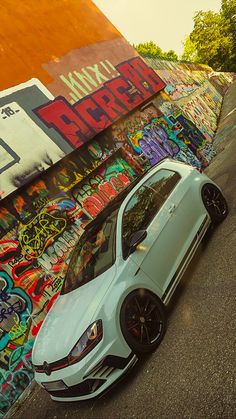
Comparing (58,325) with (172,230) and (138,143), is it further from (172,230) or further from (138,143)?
(138,143)

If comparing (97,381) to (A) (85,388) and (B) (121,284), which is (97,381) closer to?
(A) (85,388)

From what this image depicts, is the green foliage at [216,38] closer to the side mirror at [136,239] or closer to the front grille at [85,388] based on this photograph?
the side mirror at [136,239]

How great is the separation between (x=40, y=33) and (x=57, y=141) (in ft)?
11.3

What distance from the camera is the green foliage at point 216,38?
167 feet

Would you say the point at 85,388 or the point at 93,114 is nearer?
the point at 85,388

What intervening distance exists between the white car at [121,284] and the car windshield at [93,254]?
2cm

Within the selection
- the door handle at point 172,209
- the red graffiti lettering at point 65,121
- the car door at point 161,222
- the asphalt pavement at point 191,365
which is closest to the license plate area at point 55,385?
the asphalt pavement at point 191,365

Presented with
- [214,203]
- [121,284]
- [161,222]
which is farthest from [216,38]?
[121,284]

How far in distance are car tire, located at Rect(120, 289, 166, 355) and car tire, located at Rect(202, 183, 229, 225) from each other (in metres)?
2.20

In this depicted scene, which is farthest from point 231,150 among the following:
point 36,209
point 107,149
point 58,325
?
point 58,325

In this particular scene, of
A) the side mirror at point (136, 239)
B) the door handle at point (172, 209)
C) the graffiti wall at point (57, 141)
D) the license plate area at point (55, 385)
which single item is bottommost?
the license plate area at point (55, 385)

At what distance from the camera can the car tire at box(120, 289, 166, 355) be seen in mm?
4387

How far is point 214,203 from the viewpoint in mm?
6586

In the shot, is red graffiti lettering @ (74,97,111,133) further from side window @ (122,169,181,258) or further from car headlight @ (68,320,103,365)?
car headlight @ (68,320,103,365)
